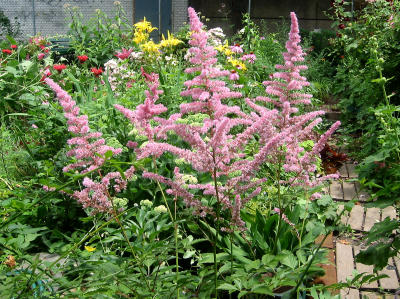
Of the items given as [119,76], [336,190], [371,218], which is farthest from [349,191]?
[119,76]

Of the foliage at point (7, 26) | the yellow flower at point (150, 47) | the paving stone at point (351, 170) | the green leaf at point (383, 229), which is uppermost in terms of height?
the foliage at point (7, 26)

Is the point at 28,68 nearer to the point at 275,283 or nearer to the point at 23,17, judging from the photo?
the point at 275,283

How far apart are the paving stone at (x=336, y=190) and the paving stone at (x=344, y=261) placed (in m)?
0.78

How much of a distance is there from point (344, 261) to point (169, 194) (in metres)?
1.17

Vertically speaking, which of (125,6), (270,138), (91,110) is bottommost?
(91,110)

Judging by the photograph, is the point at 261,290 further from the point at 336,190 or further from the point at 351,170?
the point at 351,170

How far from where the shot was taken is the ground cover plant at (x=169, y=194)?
1.42m

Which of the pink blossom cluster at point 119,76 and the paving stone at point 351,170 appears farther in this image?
the pink blossom cluster at point 119,76

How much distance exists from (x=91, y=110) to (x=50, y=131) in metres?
0.35

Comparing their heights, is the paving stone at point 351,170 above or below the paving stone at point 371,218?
above

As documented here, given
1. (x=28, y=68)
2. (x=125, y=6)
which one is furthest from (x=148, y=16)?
(x=28, y=68)

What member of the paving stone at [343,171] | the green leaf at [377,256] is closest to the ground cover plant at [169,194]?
the green leaf at [377,256]

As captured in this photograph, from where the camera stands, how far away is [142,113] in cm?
162

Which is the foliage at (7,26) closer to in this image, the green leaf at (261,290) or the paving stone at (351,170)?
the paving stone at (351,170)
